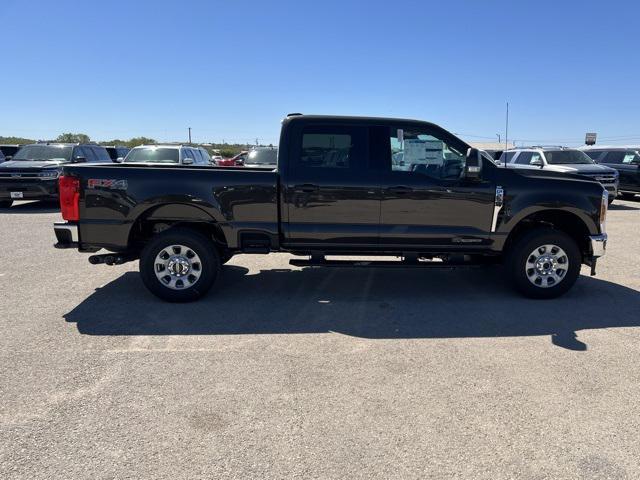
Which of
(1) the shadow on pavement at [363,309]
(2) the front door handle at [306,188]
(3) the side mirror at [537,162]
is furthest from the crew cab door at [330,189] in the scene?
(3) the side mirror at [537,162]

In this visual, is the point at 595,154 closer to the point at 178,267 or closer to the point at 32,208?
the point at 178,267

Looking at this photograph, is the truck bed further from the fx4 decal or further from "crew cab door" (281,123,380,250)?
"crew cab door" (281,123,380,250)

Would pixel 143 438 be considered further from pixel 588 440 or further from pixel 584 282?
pixel 584 282

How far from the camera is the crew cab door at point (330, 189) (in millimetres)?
5438

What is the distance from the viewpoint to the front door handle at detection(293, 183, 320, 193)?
5.41 metres

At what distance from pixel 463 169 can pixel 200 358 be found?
11.5ft

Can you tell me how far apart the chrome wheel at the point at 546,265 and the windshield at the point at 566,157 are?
1134 centimetres

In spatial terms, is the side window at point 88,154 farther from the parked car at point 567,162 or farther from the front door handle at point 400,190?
the front door handle at point 400,190

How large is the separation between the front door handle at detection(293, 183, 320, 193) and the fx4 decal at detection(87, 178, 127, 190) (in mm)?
1876

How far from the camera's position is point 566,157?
15969 millimetres

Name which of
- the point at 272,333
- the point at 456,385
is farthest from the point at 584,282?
the point at 272,333

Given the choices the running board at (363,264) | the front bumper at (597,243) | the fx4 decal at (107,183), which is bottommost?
the running board at (363,264)

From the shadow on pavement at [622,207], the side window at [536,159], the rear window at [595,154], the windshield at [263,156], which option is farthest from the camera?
the rear window at [595,154]

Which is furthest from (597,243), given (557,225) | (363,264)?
(363,264)
